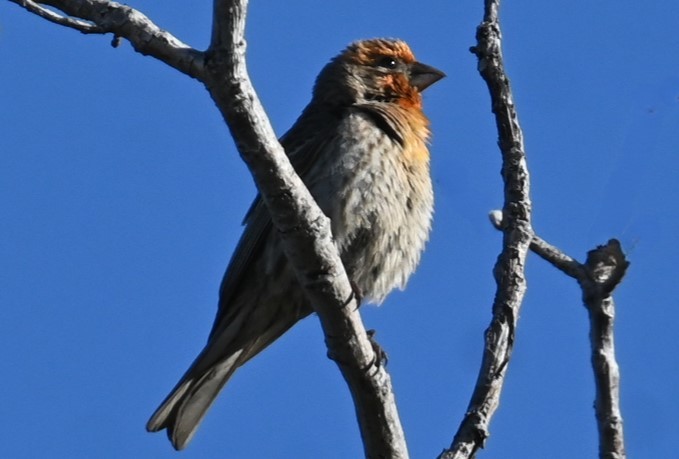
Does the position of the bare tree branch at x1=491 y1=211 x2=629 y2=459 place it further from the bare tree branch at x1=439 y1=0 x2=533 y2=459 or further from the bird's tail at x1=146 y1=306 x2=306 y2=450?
the bird's tail at x1=146 y1=306 x2=306 y2=450

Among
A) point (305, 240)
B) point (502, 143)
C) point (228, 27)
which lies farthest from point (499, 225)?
point (228, 27)

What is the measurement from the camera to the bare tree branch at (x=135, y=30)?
4.12m

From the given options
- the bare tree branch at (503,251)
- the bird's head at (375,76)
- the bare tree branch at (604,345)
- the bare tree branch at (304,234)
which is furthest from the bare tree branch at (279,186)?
the bird's head at (375,76)

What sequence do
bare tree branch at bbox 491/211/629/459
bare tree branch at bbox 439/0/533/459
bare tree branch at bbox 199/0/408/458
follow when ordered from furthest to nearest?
1. bare tree branch at bbox 439/0/533/459
2. bare tree branch at bbox 491/211/629/459
3. bare tree branch at bbox 199/0/408/458

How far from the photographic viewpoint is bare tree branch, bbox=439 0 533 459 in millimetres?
4641

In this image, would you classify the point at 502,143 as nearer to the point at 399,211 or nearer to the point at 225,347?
the point at 399,211

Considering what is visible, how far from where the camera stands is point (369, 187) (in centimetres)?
612

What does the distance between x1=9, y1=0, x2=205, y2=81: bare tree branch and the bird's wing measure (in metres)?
1.92

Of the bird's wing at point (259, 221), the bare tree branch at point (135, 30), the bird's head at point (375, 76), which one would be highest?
the bird's head at point (375, 76)

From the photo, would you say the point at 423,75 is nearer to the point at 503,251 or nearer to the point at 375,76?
the point at 375,76

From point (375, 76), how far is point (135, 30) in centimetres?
335

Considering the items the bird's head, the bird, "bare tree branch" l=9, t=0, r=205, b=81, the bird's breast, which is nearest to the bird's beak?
the bird's head

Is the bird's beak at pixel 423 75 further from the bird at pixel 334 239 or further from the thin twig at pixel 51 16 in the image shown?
the thin twig at pixel 51 16

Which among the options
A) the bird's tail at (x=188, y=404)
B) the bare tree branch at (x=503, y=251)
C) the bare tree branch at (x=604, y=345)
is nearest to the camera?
the bare tree branch at (x=604, y=345)
